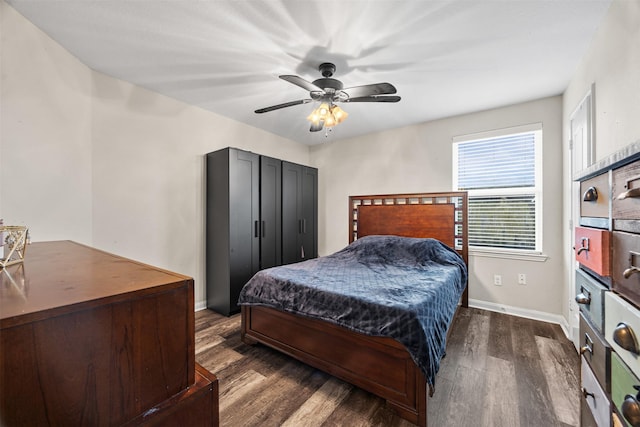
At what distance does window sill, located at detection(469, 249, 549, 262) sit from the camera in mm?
3061

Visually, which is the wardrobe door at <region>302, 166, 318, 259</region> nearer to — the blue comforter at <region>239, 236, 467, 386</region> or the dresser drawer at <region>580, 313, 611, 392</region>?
the blue comforter at <region>239, 236, 467, 386</region>

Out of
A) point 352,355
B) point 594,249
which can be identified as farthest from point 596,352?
point 352,355

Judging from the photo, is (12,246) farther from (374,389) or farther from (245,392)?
(374,389)

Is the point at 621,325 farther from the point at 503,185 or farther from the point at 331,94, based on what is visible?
the point at 503,185

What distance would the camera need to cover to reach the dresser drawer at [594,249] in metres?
0.90

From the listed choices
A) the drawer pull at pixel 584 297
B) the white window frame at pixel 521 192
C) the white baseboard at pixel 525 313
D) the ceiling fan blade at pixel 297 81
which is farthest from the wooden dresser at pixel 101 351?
the white window frame at pixel 521 192

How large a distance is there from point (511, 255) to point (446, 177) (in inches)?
48.1

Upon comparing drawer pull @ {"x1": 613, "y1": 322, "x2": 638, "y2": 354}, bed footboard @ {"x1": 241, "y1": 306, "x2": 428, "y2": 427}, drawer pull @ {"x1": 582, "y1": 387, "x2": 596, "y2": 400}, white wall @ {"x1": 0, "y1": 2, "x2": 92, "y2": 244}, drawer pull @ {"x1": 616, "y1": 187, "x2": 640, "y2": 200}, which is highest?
white wall @ {"x1": 0, "y1": 2, "x2": 92, "y2": 244}

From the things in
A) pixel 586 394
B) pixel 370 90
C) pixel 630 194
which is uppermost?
pixel 370 90

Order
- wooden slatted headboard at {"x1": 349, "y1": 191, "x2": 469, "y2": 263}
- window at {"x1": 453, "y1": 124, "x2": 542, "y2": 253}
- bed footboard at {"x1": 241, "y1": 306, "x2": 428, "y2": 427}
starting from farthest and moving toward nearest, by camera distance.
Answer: wooden slatted headboard at {"x1": 349, "y1": 191, "x2": 469, "y2": 263} → window at {"x1": 453, "y1": 124, "x2": 542, "y2": 253} → bed footboard at {"x1": 241, "y1": 306, "x2": 428, "y2": 427}

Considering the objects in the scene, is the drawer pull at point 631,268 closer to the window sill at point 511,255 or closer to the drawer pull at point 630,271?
the drawer pull at point 630,271

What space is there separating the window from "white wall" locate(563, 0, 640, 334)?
37.2 inches

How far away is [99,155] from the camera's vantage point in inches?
103

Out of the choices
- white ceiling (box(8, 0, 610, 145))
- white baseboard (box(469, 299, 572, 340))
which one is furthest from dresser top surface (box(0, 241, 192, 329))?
white baseboard (box(469, 299, 572, 340))
